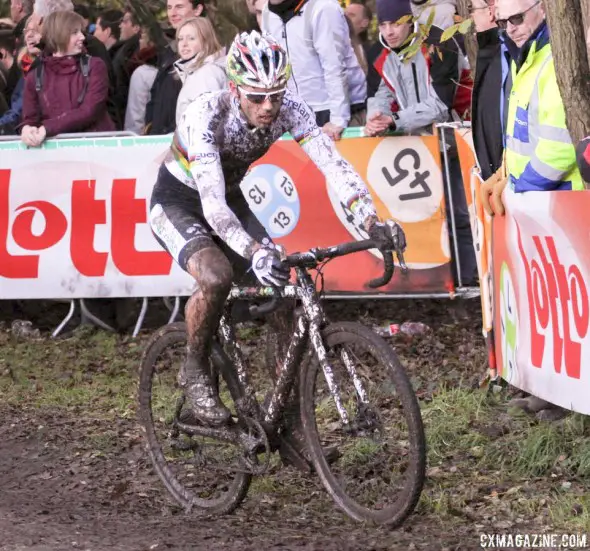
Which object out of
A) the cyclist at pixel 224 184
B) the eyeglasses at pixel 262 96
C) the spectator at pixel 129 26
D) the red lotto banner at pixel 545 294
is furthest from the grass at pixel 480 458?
the spectator at pixel 129 26

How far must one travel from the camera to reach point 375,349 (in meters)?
5.40

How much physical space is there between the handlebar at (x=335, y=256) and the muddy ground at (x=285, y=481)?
3.53 feet

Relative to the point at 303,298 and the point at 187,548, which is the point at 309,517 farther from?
the point at 303,298

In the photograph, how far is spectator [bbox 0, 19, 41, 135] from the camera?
11.9 meters

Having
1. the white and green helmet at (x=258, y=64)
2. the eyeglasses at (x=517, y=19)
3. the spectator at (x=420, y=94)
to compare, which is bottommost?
the spectator at (x=420, y=94)

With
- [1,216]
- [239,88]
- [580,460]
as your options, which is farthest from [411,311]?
[239,88]

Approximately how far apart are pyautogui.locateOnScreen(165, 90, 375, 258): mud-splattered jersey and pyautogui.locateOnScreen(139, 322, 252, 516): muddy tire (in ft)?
2.56

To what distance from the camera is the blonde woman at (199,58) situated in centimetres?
1016

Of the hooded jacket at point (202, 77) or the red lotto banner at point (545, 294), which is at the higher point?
the hooded jacket at point (202, 77)

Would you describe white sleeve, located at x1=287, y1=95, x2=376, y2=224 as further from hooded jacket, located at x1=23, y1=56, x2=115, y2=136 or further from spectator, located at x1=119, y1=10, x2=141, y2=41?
spectator, located at x1=119, y1=10, x2=141, y2=41

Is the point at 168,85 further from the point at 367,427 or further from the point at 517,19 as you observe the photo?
the point at 367,427

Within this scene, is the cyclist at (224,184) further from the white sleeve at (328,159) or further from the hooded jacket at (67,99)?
the hooded jacket at (67,99)

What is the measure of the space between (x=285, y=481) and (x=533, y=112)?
2.34m

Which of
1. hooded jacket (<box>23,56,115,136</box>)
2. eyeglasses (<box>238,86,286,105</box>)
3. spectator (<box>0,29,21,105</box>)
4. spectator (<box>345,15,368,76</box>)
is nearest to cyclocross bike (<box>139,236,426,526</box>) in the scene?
eyeglasses (<box>238,86,286,105</box>)
